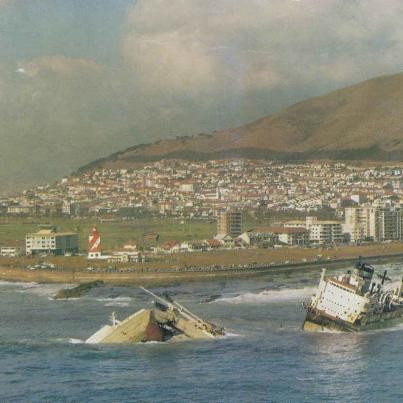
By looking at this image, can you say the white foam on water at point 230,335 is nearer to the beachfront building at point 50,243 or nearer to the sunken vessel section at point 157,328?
the sunken vessel section at point 157,328

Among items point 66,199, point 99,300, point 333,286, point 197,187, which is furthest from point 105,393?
point 197,187

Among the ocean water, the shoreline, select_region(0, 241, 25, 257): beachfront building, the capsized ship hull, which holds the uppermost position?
select_region(0, 241, 25, 257): beachfront building

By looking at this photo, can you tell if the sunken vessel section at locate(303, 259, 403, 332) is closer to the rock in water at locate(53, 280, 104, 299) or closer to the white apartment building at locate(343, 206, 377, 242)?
the rock in water at locate(53, 280, 104, 299)

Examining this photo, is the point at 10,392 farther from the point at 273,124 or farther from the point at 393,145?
the point at 273,124

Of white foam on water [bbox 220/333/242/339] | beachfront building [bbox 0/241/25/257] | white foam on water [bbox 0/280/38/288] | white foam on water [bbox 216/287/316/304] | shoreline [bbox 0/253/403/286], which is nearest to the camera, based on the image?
white foam on water [bbox 220/333/242/339]

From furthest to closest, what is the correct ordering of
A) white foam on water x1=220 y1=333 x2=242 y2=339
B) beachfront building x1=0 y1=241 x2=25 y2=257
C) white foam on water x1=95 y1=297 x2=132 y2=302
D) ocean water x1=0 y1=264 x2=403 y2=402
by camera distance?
beachfront building x1=0 y1=241 x2=25 y2=257
white foam on water x1=95 y1=297 x2=132 y2=302
white foam on water x1=220 y1=333 x2=242 y2=339
ocean water x1=0 y1=264 x2=403 y2=402

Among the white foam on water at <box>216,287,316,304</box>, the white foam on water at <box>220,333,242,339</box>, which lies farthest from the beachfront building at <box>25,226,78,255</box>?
the white foam on water at <box>220,333,242,339</box>

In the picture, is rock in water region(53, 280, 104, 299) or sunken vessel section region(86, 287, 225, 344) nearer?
sunken vessel section region(86, 287, 225, 344)

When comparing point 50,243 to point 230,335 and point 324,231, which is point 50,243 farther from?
point 230,335
